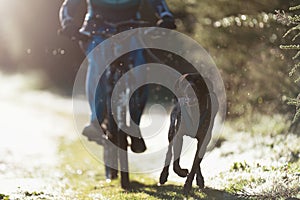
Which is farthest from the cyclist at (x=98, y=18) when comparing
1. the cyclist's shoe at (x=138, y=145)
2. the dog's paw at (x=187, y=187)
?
the dog's paw at (x=187, y=187)

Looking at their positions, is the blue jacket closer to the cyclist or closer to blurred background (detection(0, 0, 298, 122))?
the cyclist

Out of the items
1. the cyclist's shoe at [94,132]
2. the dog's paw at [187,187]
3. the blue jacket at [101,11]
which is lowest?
the dog's paw at [187,187]

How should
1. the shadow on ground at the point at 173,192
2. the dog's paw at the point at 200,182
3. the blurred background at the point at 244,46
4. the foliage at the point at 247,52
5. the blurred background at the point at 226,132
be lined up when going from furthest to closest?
the foliage at the point at 247,52, the blurred background at the point at 244,46, the blurred background at the point at 226,132, the dog's paw at the point at 200,182, the shadow on ground at the point at 173,192

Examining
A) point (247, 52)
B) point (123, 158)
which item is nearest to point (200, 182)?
point (123, 158)

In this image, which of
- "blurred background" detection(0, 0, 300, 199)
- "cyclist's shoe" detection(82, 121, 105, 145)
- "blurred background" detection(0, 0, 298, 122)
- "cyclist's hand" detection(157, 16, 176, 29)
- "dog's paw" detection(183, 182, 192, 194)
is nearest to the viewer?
"dog's paw" detection(183, 182, 192, 194)

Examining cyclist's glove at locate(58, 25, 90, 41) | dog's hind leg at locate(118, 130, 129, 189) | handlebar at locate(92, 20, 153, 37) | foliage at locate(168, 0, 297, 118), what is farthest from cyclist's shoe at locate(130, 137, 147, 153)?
foliage at locate(168, 0, 297, 118)

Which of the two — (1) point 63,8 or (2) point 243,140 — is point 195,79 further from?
(2) point 243,140

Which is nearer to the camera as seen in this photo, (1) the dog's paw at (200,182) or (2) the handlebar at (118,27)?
(1) the dog's paw at (200,182)

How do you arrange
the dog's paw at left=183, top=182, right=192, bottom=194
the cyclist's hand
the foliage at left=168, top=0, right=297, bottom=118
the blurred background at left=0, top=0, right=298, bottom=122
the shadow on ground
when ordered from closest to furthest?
the dog's paw at left=183, top=182, right=192, bottom=194
the shadow on ground
the cyclist's hand
the blurred background at left=0, top=0, right=298, bottom=122
the foliage at left=168, top=0, right=297, bottom=118

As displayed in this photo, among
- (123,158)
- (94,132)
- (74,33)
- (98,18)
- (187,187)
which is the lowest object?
(187,187)

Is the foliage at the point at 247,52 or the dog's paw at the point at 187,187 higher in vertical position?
the foliage at the point at 247,52

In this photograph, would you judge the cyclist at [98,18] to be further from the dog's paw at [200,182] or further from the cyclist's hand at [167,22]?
the dog's paw at [200,182]

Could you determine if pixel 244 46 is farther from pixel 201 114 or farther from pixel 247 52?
pixel 201 114

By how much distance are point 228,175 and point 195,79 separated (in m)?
1.64
